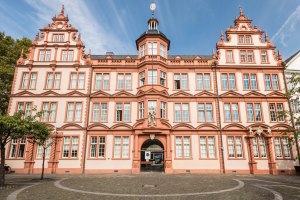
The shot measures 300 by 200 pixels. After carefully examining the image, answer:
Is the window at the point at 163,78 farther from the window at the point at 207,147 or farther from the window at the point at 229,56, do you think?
the window at the point at 229,56

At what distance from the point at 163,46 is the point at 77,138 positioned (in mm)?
17987

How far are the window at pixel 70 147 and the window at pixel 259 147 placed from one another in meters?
23.2

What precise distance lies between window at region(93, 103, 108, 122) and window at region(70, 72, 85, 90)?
3703mm

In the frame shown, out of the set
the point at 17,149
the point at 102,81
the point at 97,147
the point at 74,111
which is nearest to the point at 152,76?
the point at 102,81

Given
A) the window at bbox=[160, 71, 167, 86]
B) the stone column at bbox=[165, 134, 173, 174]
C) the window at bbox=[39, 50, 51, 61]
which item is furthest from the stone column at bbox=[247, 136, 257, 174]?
the window at bbox=[39, 50, 51, 61]

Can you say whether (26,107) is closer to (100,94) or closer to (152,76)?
(100,94)

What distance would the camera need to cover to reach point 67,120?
26.7 meters

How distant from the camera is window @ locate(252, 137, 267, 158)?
2534 centimetres

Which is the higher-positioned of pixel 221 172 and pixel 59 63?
pixel 59 63

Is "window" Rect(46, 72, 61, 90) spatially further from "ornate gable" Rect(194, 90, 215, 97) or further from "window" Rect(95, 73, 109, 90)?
"ornate gable" Rect(194, 90, 215, 97)

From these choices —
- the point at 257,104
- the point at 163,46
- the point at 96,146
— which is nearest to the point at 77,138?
the point at 96,146

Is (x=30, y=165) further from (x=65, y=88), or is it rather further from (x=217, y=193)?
(x=217, y=193)

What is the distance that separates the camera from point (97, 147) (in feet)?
84.6

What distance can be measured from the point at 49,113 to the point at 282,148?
103 ft
